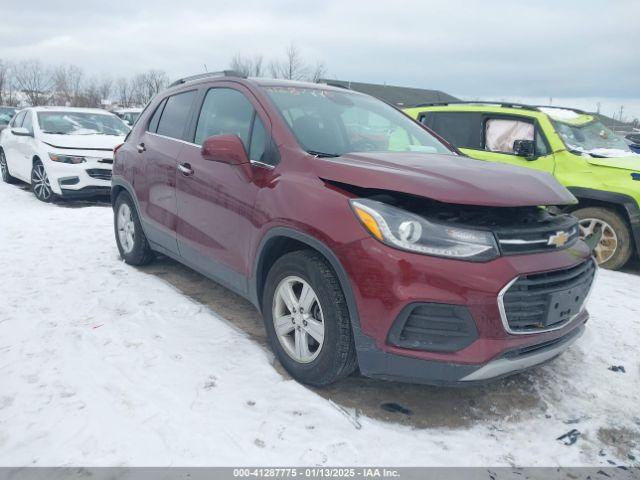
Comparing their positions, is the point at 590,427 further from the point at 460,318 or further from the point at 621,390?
the point at 460,318

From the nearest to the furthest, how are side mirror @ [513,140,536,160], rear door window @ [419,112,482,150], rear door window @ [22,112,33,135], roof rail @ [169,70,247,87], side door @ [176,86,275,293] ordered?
side door @ [176,86,275,293], roof rail @ [169,70,247,87], side mirror @ [513,140,536,160], rear door window @ [419,112,482,150], rear door window @ [22,112,33,135]

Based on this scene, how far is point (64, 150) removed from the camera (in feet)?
27.7

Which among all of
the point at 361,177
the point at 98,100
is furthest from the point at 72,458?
the point at 98,100

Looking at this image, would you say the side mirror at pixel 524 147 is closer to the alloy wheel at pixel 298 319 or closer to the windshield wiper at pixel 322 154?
the windshield wiper at pixel 322 154

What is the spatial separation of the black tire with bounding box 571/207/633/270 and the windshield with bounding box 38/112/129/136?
8.10 metres

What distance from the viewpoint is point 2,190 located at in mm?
9844

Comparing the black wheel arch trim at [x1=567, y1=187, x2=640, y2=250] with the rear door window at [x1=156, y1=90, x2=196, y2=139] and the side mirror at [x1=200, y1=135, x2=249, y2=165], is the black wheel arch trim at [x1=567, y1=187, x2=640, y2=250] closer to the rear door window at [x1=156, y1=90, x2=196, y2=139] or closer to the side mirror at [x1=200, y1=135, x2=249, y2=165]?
the side mirror at [x1=200, y1=135, x2=249, y2=165]

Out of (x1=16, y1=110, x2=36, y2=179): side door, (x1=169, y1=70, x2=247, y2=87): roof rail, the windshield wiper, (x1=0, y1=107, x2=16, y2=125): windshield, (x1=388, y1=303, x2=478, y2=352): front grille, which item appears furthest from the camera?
(x1=0, y1=107, x2=16, y2=125): windshield

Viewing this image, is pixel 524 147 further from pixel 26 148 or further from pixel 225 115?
pixel 26 148

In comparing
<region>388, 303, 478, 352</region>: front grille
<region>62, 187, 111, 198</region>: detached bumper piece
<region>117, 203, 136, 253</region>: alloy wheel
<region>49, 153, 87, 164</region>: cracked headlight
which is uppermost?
<region>49, 153, 87, 164</region>: cracked headlight

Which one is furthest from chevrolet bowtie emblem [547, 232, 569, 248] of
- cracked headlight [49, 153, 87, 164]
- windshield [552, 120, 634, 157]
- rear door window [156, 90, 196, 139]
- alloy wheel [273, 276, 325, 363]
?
cracked headlight [49, 153, 87, 164]

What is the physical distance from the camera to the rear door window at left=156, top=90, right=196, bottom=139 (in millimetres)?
4172

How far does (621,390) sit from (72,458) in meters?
3.07

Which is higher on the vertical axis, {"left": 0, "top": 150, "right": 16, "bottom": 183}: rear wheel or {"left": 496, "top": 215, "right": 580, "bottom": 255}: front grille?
{"left": 496, "top": 215, "right": 580, "bottom": 255}: front grille
